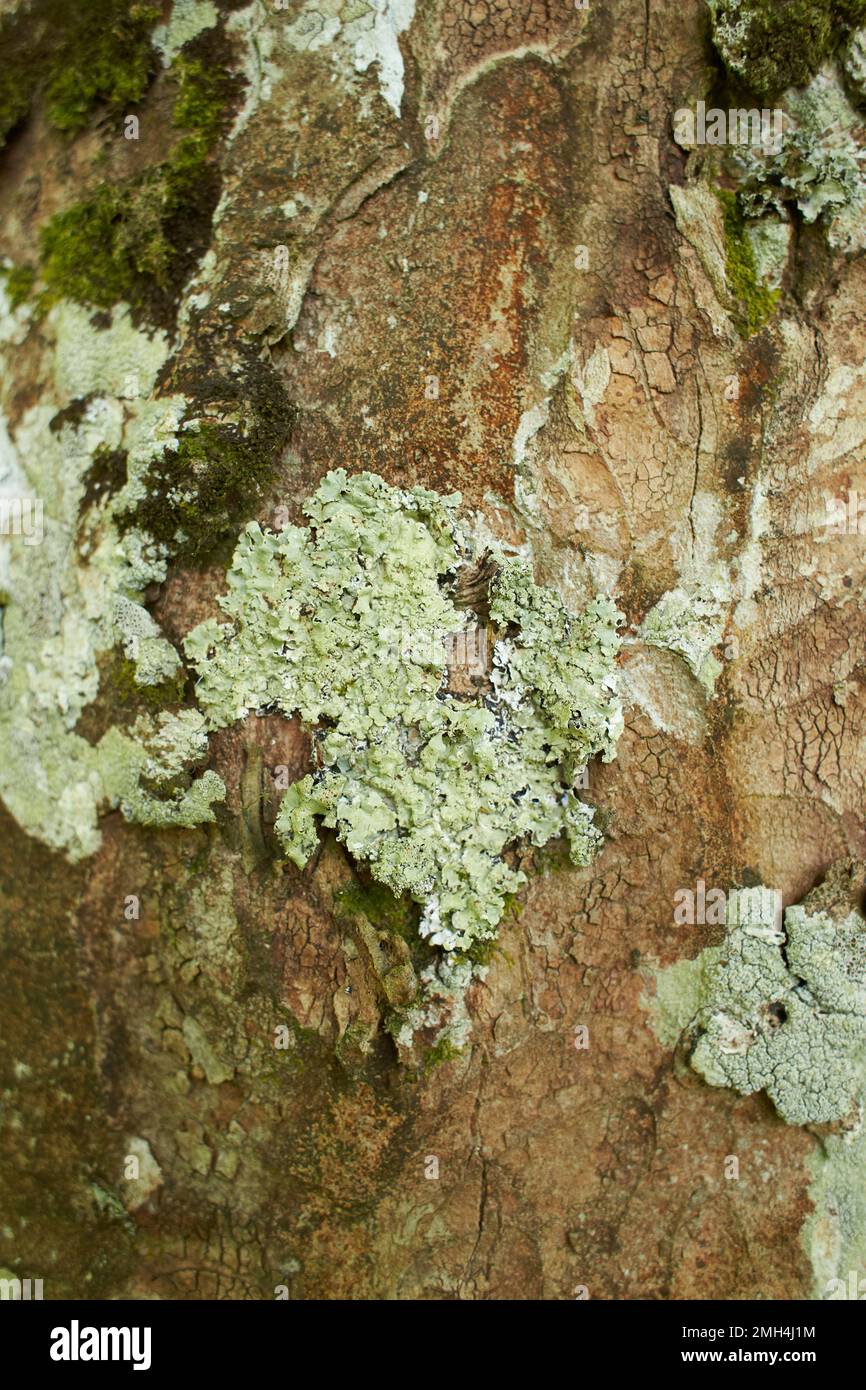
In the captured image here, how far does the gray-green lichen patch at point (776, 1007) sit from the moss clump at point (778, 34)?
1.96 meters

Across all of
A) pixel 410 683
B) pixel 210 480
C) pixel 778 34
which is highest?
pixel 778 34

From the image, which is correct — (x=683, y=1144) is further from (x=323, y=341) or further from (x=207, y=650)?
(x=323, y=341)

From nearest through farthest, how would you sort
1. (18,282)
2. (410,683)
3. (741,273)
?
(410,683)
(741,273)
(18,282)

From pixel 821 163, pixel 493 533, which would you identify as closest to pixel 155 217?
pixel 493 533

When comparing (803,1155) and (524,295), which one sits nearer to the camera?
(524,295)

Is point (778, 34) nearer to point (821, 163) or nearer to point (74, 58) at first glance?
point (821, 163)

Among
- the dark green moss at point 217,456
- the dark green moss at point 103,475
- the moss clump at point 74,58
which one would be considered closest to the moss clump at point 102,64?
the moss clump at point 74,58

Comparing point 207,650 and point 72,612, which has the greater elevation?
point 72,612

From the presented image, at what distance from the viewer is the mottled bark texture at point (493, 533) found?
2.34m

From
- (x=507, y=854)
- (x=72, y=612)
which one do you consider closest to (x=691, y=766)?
(x=507, y=854)

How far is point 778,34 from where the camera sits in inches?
90.5

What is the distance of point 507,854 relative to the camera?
7.77 ft

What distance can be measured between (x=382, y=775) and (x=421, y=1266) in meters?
1.25

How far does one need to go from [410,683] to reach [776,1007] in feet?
4.00
